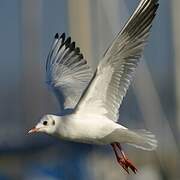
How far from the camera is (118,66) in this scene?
3.75m

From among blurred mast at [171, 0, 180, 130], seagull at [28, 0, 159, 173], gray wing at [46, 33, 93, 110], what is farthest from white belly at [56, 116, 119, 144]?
blurred mast at [171, 0, 180, 130]

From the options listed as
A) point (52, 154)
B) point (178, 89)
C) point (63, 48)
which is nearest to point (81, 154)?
point (52, 154)

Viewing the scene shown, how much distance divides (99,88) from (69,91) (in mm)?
331

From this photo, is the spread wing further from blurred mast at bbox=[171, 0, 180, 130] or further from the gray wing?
blurred mast at bbox=[171, 0, 180, 130]

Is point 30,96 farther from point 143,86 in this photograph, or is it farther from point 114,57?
point 114,57

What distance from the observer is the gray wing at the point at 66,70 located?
13.3 feet

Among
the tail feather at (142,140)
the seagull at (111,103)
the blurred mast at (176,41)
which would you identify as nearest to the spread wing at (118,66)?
the seagull at (111,103)

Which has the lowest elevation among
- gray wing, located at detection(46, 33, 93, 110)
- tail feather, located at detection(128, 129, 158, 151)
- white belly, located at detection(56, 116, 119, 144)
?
tail feather, located at detection(128, 129, 158, 151)

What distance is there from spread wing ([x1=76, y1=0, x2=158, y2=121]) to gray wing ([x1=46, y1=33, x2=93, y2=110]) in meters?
0.21

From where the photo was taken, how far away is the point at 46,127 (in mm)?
3691

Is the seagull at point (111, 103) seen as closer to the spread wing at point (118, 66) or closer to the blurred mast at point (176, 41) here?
the spread wing at point (118, 66)

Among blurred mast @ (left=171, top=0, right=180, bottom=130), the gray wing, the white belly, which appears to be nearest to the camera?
the white belly

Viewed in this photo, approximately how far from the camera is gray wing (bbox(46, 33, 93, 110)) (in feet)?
13.3

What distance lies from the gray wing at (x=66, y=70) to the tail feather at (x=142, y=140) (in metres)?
0.33
